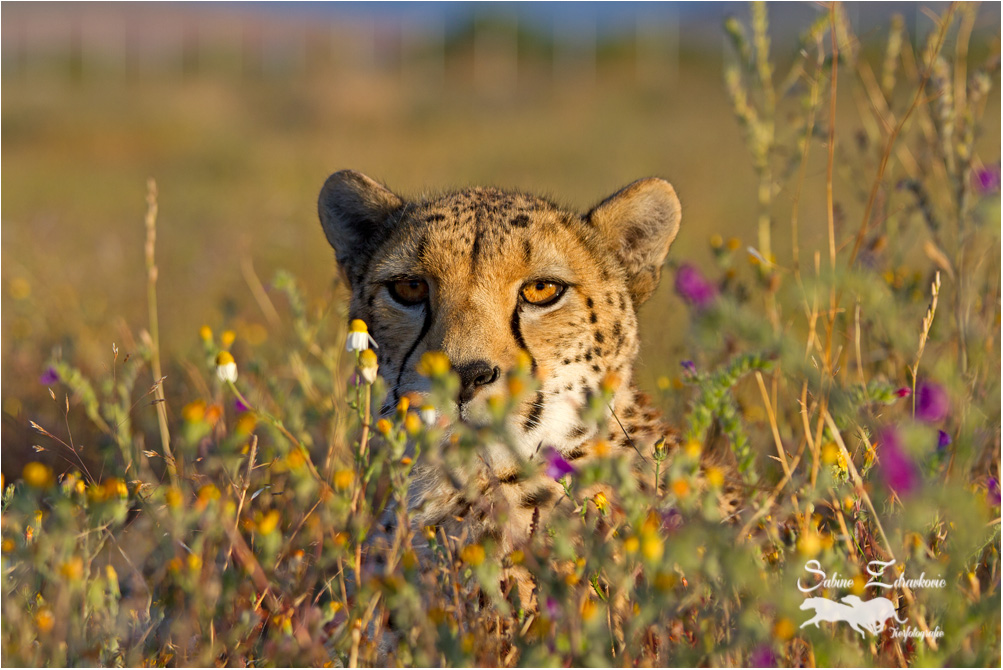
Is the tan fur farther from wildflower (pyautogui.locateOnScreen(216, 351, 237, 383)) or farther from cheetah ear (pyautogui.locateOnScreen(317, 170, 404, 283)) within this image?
wildflower (pyautogui.locateOnScreen(216, 351, 237, 383))

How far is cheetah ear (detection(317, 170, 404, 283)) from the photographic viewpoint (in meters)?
2.88

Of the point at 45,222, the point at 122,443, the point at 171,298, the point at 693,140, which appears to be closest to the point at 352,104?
the point at 693,140

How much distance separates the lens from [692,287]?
10.6ft

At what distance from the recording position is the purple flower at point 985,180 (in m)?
3.09

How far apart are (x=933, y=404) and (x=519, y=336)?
126cm

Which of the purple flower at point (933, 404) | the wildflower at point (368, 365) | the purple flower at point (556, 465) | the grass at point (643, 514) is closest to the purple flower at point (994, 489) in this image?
the grass at point (643, 514)

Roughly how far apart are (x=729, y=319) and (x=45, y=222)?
742cm

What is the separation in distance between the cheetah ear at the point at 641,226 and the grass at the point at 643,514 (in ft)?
1.26

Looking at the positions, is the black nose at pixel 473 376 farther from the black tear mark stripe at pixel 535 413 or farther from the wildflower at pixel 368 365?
the wildflower at pixel 368 365

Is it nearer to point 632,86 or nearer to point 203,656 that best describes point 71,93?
point 632,86

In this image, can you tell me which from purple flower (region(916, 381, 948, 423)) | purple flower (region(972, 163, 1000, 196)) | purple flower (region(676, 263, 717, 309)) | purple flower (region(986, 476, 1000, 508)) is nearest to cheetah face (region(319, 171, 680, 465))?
purple flower (region(676, 263, 717, 309))

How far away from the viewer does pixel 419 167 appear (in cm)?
1059

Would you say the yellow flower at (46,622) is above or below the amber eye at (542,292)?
below

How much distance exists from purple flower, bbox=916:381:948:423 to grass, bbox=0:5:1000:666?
0.01 metres
